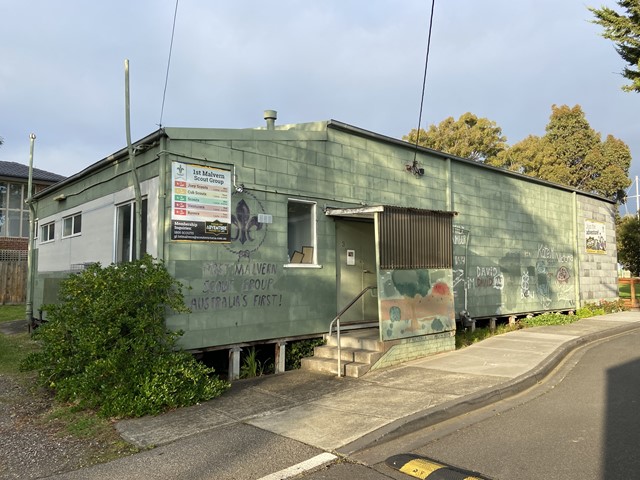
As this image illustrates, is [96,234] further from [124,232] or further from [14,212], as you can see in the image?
[14,212]

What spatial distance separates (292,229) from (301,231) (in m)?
0.20

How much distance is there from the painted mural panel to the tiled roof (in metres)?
23.5

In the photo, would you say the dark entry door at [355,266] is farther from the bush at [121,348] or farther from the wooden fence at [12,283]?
the wooden fence at [12,283]

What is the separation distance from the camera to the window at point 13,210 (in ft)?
86.6

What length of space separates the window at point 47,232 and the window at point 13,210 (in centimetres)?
1480

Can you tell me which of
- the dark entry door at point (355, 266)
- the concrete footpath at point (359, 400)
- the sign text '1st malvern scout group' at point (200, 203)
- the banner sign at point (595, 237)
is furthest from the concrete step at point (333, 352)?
the banner sign at point (595, 237)

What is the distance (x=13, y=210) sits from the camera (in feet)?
87.2

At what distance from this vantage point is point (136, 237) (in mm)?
8234

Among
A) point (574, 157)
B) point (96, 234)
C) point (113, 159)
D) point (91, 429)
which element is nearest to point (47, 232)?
point (96, 234)

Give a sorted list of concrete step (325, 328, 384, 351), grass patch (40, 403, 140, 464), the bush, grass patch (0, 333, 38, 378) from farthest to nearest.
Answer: grass patch (0, 333, 38, 378), concrete step (325, 328, 384, 351), the bush, grass patch (40, 403, 140, 464)

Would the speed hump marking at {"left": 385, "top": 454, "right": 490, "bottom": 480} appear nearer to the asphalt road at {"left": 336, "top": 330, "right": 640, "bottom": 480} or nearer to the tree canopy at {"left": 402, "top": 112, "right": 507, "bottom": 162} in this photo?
the asphalt road at {"left": 336, "top": 330, "right": 640, "bottom": 480}

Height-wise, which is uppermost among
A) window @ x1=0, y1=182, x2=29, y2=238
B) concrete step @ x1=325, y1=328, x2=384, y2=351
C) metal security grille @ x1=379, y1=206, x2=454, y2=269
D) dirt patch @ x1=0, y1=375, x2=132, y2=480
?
window @ x1=0, y1=182, x2=29, y2=238

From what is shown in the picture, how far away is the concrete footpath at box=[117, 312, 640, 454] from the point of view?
5301 millimetres

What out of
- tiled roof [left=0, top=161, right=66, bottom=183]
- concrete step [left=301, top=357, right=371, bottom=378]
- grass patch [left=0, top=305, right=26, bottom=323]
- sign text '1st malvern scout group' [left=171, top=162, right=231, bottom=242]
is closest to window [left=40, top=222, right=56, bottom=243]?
grass patch [left=0, top=305, right=26, bottom=323]
